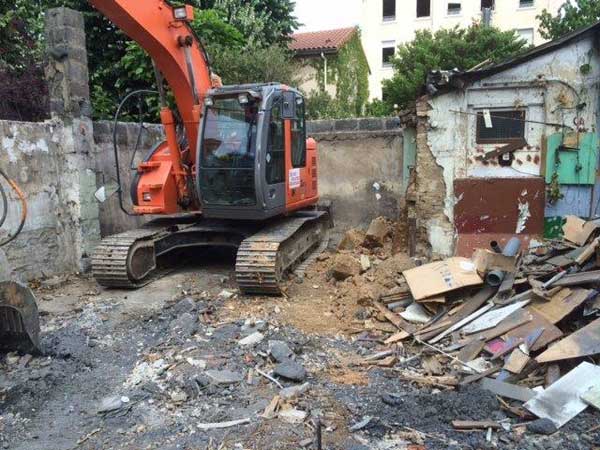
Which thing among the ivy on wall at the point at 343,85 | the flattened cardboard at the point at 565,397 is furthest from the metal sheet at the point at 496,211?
the ivy on wall at the point at 343,85

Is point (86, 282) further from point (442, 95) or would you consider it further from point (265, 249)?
point (442, 95)

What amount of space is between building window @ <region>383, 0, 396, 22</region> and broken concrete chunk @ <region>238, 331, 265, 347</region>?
2726cm

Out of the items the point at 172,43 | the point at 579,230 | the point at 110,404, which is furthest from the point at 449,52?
the point at 110,404

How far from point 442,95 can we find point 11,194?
220 inches

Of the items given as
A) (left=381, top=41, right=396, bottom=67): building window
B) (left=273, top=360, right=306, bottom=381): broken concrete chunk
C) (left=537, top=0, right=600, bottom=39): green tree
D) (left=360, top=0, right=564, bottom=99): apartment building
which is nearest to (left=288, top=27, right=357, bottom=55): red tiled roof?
(left=360, top=0, right=564, bottom=99): apartment building

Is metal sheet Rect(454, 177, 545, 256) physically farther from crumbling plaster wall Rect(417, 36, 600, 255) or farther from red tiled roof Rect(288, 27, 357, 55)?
red tiled roof Rect(288, 27, 357, 55)

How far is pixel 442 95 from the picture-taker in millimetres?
6633

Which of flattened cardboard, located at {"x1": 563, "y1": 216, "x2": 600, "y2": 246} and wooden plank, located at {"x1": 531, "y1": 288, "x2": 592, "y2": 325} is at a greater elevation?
flattened cardboard, located at {"x1": 563, "y1": 216, "x2": 600, "y2": 246}

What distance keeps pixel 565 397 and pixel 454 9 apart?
89.8ft

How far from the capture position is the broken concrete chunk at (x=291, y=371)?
386 centimetres

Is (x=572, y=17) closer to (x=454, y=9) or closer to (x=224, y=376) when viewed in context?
(x=454, y=9)

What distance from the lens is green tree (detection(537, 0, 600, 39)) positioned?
51.6 ft

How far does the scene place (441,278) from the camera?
17.0ft

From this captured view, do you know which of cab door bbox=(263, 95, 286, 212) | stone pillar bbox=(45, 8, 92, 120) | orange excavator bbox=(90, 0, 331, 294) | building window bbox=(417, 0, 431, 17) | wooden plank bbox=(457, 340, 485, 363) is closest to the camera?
wooden plank bbox=(457, 340, 485, 363)
